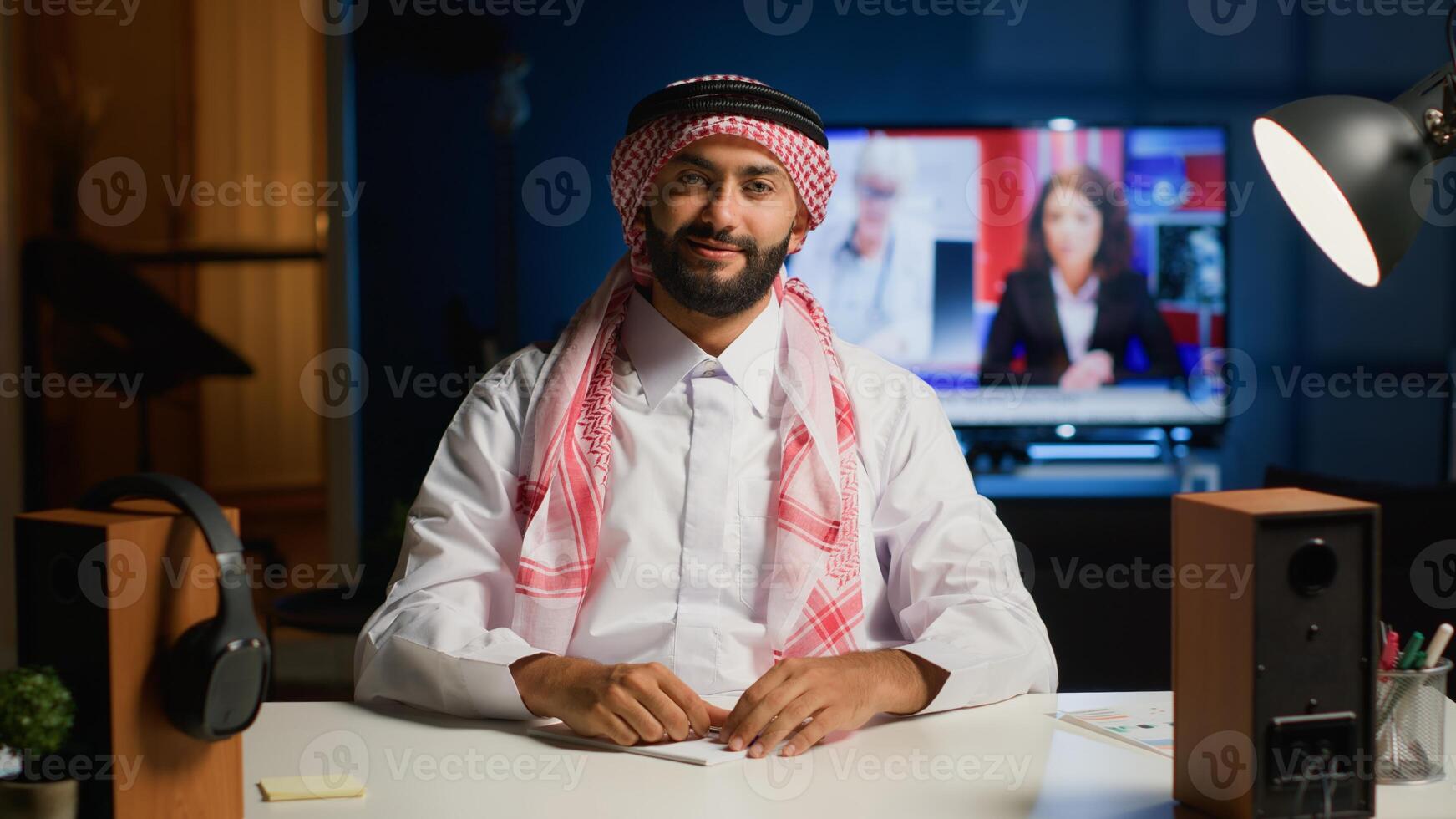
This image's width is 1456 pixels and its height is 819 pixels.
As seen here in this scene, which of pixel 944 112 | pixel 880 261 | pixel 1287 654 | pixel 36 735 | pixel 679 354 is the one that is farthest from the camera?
pixel 944 112

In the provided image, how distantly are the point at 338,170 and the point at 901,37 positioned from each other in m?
2.14

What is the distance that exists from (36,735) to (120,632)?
100 millimetres

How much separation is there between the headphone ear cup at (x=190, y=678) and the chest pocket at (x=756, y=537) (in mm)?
952

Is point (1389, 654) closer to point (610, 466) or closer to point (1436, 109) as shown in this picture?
point (1436, 109)

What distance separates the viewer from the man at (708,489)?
1761mm

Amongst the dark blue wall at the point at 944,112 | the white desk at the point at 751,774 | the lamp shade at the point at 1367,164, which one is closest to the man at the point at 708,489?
the white desk at the point at 751,774

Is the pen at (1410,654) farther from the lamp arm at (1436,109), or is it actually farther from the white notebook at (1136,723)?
the lamp arm at (1436,109)

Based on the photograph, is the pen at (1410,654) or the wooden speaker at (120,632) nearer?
the wooden speaker at (120,632)

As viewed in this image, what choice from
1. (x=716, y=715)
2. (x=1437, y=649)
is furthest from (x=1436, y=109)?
(x=716, y=715)

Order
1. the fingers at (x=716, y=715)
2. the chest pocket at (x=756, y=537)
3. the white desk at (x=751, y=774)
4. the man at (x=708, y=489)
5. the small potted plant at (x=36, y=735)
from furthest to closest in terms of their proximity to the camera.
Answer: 1. the chest pocket at (x=756, y=537)
2. the man at (x=708, y=489)
3. the fingers at (x=716, y=715)
4. the white desk at (x=751, y=774)
5. the small potted plant at (x=36, y=735)

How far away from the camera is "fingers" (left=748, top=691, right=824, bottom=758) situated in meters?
1.39

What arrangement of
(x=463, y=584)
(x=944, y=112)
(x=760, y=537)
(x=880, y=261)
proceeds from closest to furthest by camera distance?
(x=463, y=584), (x=760, y=537), (x=880, y=261), (x=944, y=112)

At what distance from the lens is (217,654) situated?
1.07m

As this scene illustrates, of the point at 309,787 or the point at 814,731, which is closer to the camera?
the point at 309,787
